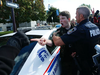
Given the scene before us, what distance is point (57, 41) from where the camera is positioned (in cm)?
140

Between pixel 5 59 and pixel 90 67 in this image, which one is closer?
pixel 5 59

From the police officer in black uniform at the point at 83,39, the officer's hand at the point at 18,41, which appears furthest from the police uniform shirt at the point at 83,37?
the officer's hand at the point at 18,41

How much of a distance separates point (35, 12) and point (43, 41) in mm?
10633

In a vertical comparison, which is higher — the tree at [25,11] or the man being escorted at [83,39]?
the tree at [25,11]

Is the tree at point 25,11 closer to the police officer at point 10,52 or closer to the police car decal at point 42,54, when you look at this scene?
the police car decal at point 42,54

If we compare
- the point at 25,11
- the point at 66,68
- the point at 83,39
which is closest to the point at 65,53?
the point at 66,68

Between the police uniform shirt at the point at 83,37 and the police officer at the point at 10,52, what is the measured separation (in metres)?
0.72

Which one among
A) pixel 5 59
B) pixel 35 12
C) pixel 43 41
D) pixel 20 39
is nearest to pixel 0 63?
pixel 5 59

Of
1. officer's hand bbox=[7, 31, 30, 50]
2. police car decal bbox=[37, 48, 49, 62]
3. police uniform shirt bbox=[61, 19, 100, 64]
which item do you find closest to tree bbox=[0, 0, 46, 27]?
police car decal bbox=[37, 48, 49, 62]

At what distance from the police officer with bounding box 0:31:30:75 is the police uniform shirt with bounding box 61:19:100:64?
717 mm

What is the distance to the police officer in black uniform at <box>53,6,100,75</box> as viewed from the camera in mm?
1326

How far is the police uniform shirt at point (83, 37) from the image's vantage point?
1322mm

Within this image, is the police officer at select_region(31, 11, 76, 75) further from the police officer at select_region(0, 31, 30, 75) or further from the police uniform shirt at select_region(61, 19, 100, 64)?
the police officer at select_region(0, 31, 30, 75)

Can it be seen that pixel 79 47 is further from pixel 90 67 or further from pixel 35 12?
pixel 35 12
